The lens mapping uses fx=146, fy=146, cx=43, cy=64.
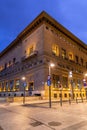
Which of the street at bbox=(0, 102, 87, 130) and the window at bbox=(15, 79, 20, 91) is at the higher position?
the window at bbox=(15, 79, 20, 91)

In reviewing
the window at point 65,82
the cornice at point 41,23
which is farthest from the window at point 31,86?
the cornice at point 41,23

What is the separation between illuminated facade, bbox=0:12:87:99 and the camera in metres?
38.0

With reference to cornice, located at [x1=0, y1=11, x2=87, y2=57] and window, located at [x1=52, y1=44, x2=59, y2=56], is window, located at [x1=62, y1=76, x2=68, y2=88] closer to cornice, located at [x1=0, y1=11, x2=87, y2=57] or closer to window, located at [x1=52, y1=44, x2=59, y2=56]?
window, located at [x1=52, y1=44, x2=59, y2=56]

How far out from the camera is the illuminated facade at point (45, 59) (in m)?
38.0

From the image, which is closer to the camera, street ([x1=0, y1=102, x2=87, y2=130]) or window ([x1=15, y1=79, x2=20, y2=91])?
street ([x1=0, y1=102, x2=87, y2=130])

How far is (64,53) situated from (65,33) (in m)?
6.44

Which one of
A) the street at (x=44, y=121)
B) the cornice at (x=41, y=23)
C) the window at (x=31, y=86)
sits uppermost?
the cornice at (x=41, y=23)

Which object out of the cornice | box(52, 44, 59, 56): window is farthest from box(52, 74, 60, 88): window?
the cornice

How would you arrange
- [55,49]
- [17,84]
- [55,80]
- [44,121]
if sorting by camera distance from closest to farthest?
1. [44,121]
2. [55,80]
3. [55,49]
4. [17,84]

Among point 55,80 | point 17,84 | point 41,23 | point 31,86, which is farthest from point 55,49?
point 17,84

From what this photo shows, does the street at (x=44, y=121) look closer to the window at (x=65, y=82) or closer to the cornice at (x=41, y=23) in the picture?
the window at (x=65, y=82)

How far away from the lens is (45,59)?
1459 inches

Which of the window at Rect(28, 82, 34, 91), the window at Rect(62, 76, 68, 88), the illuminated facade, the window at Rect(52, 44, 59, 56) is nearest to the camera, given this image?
the illuminated facade

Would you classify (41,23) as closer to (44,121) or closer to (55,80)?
(55,80)
